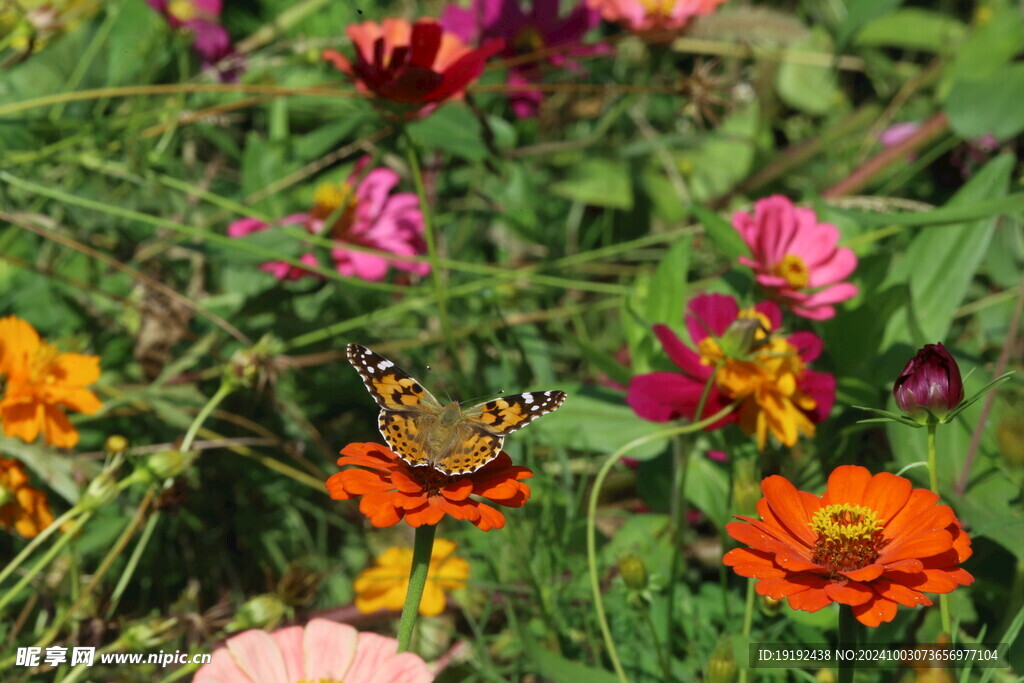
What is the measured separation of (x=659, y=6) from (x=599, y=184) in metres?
0.38

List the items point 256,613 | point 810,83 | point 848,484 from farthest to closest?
point 810,83, point 256,613, point 848,484

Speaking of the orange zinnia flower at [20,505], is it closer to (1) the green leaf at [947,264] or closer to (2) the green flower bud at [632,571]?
(2) the green flower bud at [632,571]

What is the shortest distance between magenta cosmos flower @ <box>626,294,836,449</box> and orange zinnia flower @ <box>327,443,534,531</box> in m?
0.33

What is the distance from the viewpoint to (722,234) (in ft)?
3.89

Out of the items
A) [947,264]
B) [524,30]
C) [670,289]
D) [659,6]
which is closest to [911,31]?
[659,6]

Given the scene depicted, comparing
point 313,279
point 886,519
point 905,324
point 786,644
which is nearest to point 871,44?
point 905,324

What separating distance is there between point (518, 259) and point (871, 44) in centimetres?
97

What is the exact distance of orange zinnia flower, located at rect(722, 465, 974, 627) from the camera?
640 millimetres

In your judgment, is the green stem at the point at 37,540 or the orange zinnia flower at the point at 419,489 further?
the green stem at the point at 37,540

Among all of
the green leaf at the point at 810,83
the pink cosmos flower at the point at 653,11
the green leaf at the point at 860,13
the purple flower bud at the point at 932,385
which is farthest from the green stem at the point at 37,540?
the green leaf at the point at 810,83

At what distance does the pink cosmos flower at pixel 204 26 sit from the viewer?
155 centimetres

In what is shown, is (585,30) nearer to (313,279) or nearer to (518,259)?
(518,259)

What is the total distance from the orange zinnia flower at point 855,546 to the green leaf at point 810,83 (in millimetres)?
1565

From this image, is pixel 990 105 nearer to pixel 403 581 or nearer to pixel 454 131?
pixel 454 131
